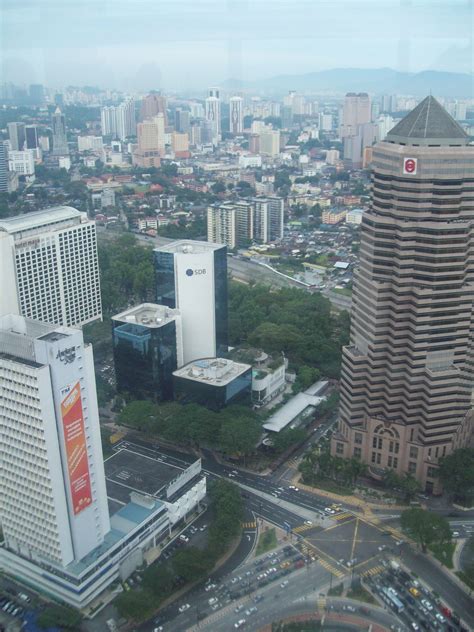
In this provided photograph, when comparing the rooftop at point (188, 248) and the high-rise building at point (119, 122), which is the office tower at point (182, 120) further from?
the rooftop at point (188, 248)

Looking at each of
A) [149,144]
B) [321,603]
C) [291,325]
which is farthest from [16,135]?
[321,603]

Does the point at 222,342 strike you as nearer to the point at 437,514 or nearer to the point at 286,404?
the point at 286,404

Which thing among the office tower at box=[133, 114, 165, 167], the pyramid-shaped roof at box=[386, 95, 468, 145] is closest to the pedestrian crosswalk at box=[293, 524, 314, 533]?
the pyramid-shaped roof at box=[386, 95, 468, 145]

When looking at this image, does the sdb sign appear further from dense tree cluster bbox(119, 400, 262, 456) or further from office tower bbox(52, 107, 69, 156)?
office tower bbox(52, 107, 69, 156)

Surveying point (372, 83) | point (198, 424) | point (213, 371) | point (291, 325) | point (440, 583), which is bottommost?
point (440, 583)

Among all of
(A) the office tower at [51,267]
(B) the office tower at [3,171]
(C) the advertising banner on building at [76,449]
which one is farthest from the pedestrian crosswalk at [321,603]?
(B) the office tower at [3,171]

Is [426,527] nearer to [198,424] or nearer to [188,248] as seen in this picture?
[198,424]
